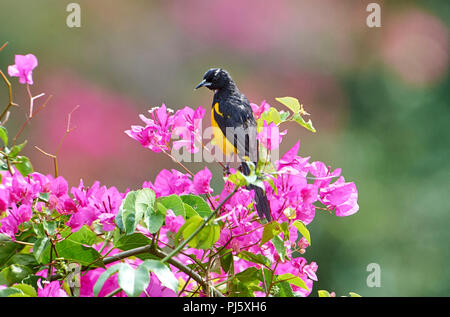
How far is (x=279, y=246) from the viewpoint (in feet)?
1.66

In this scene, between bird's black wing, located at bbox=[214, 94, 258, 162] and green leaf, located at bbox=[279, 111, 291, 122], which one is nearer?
green leaf, located at bbox=[279, 111, 291, 122]

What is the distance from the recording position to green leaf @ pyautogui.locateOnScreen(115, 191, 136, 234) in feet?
1.55

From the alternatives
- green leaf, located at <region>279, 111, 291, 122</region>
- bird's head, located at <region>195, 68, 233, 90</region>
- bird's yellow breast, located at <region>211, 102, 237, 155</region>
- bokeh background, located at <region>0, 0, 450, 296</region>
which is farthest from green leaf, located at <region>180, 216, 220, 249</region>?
bokeh background, located at <region>0, 0, 450, 296</region>

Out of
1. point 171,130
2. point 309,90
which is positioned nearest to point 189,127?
point 171,130

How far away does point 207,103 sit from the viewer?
10.6 feet

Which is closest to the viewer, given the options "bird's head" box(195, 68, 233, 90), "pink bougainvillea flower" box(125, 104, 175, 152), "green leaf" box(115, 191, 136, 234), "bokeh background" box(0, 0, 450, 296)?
"green leaf" box(115, 191, 136, 234)

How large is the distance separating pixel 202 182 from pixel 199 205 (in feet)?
0.08

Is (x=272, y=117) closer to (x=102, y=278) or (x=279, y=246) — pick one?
(x=279, y=246)

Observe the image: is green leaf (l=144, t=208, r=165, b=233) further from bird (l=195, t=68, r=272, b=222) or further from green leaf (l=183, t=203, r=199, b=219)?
bird (l=195, t=68, r=272, b=222)

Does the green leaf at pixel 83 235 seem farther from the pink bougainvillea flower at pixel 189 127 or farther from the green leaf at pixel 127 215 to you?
the pink bougainvillea flower at pixel 189 127

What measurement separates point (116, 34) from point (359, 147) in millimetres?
1896

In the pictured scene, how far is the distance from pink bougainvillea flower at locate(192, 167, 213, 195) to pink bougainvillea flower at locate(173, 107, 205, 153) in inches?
3.0

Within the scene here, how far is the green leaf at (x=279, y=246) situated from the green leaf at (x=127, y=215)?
0.13 metres
